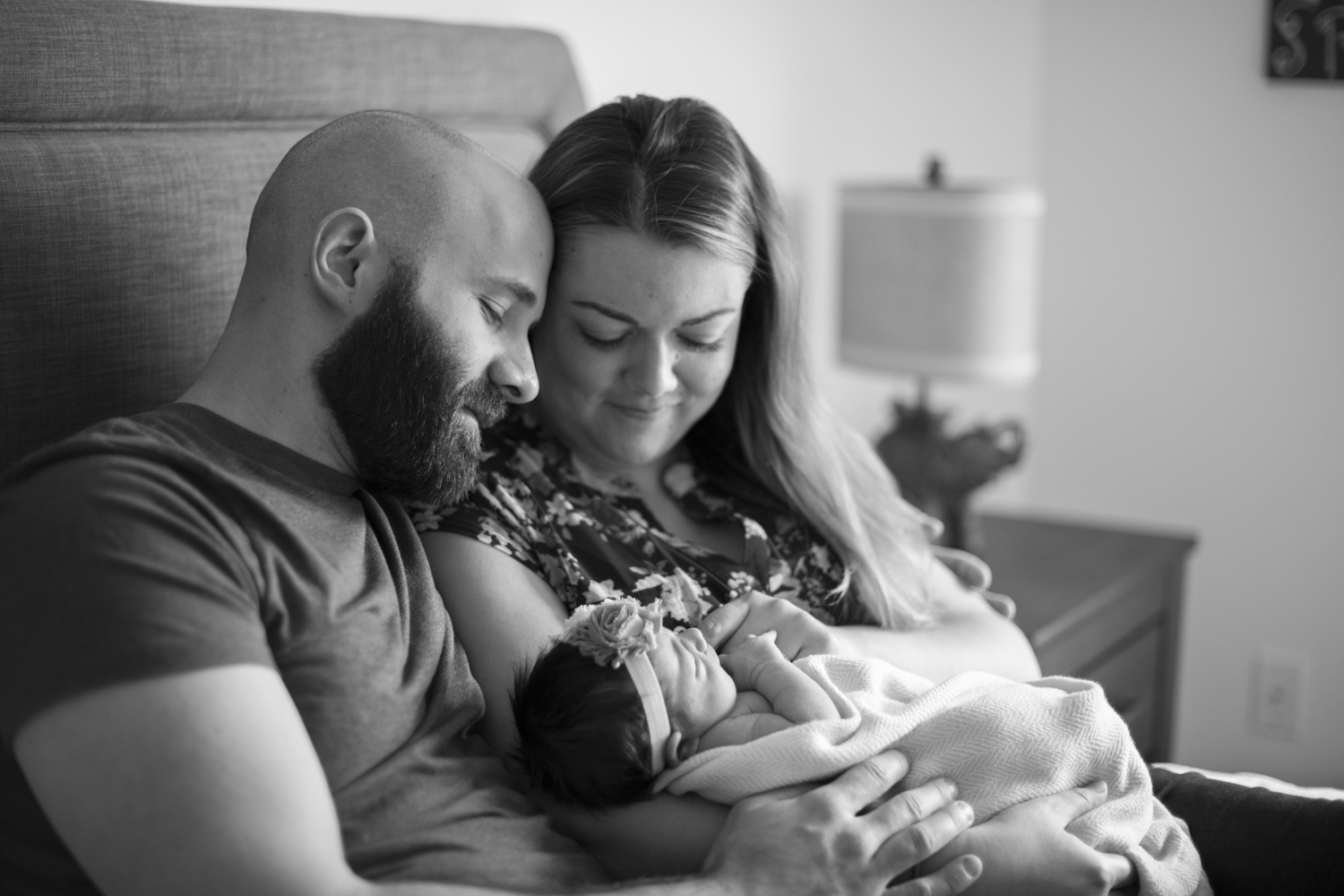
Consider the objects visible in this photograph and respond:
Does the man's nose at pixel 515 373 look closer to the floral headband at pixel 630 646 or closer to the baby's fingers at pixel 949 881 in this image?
the floral headband at pixel 630 646

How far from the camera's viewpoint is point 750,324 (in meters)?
1.65

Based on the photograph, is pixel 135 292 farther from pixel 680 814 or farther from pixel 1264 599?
pixel 1264 599

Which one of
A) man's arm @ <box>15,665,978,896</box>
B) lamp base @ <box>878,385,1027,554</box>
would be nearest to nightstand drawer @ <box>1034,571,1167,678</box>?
lamp base @ <box>878,385,1027,554</box>

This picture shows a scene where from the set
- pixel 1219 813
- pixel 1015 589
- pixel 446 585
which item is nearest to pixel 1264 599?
pixel 1015 589

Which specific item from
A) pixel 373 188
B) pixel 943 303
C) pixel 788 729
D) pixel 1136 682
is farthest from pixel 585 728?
pixel 1136 682

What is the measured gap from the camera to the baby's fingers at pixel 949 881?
1188mm

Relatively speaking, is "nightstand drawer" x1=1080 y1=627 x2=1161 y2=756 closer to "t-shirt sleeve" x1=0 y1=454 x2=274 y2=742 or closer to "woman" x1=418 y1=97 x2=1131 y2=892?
"woman" x1=418 y1=97 x2=1131 y2=892

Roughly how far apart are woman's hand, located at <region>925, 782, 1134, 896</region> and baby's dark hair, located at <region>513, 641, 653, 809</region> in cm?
30

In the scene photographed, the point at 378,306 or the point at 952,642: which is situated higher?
the point at 378,306

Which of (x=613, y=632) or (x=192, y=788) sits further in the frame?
(x=613, y=632)

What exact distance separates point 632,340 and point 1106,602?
1.20m

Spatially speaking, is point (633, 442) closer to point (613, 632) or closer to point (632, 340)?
point (632, 340)

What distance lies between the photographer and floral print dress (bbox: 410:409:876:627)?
1413mm

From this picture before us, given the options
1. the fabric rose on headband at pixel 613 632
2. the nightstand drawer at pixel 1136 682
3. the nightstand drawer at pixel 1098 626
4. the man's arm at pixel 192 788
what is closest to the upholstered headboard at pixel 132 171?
the man's arm at pixel 192 788
